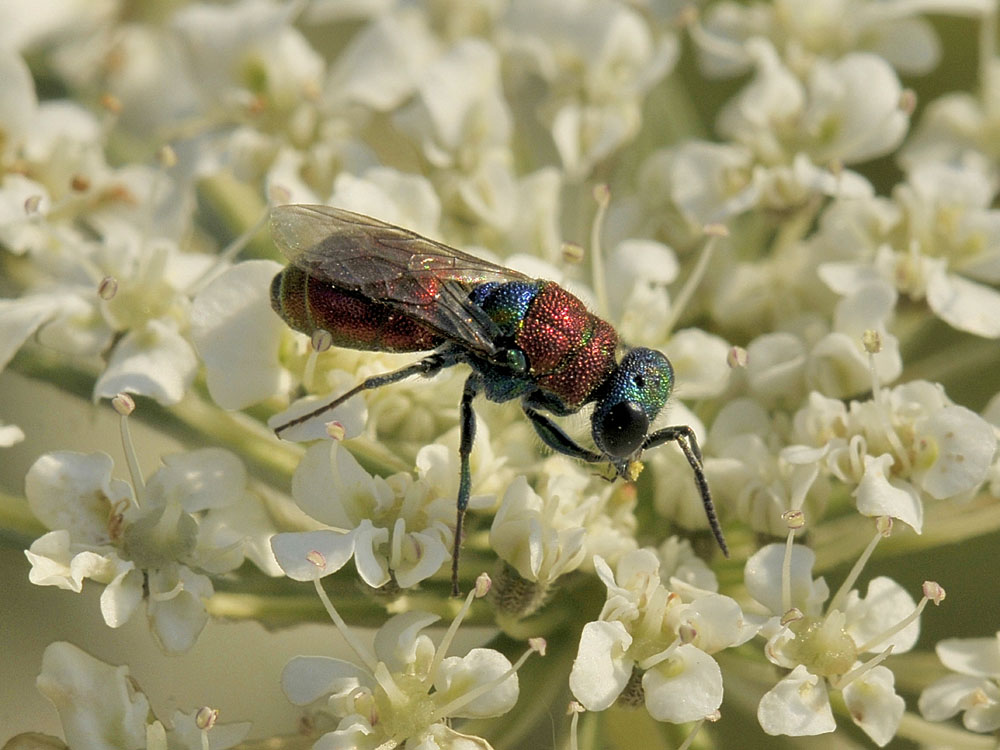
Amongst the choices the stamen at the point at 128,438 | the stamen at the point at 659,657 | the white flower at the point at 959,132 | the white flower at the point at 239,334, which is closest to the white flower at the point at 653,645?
the stamen at the point at 659,657

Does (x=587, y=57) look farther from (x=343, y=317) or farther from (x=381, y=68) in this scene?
(x=343, y=317)

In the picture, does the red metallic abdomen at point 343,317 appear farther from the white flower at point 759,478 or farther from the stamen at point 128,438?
the white flower at point 759,478

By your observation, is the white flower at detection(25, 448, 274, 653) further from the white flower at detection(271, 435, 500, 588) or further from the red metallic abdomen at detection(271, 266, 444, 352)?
the red metallic abdomen at detection(271, 266, 444, 352)

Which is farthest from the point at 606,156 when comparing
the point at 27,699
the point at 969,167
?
the point at 27,699

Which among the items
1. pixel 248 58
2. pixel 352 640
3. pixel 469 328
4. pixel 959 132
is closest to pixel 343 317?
pixel 469 328

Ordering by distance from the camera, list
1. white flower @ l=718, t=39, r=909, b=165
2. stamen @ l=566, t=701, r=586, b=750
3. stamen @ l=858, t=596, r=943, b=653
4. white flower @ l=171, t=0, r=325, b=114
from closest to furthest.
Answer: stamen @ l=566, t=701, r=586, b=750, stamen @ l=858, t=596, r=943, b=653, white flower @ l=718, t=39, r=909, b=165, white flower @ l=171, t=0, r=325, b=114

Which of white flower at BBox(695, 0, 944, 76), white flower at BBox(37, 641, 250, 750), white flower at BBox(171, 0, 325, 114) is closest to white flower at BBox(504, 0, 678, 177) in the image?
white flower at BBox(695, 0, 944, 76)

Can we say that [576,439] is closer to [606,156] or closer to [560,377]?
[560,377]

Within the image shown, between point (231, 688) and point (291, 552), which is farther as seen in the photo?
point (231, 688)
